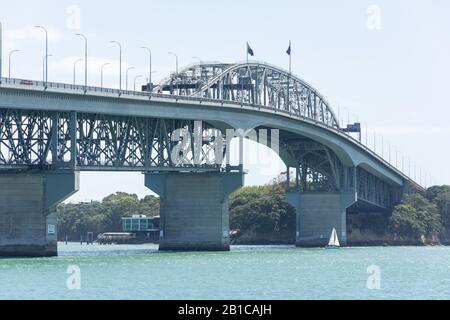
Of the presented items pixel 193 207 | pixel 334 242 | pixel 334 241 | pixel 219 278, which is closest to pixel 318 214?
pixel 334 241

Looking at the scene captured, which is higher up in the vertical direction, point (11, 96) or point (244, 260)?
point (11, 96)

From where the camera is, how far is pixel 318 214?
18800 centimetres

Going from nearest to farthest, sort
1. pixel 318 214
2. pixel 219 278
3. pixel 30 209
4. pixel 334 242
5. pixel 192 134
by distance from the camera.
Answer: pixel 219 278 < pixel 30 209 < pixel 192 134 < pixel 334 242 < pixel 318 214

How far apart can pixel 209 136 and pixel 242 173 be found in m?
7.46

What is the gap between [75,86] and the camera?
405 feet

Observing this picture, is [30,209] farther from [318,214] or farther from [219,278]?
[318,214]

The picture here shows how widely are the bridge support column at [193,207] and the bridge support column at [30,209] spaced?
81.2ft

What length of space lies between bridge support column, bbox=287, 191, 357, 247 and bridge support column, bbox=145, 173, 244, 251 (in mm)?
38949

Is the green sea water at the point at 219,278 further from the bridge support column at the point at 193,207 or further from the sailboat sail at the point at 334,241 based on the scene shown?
the sailboat sail at the point at 334,241

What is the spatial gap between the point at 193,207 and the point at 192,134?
858cm

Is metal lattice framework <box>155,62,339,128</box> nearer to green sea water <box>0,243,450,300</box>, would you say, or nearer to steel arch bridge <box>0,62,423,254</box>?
steel arch bridge <box>0,62,423,254</box>

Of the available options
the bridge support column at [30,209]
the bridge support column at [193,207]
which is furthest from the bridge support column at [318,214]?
the bridge support column at [30,209]
